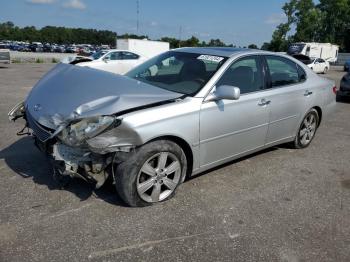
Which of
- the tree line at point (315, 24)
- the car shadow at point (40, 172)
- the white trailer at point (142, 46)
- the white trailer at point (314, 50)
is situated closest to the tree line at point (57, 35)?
the tree line at point (315, 24)

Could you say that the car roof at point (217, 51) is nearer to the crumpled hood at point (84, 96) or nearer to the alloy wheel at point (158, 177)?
the crumpled hood at point (84, 96)

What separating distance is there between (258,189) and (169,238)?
1509 mm

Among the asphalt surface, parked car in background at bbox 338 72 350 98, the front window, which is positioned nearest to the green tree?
the front window

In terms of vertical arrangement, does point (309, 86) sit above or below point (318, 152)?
above

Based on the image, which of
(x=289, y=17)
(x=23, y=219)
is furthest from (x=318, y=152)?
(x=289, y=17)

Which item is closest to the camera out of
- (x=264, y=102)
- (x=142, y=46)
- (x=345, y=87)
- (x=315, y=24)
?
(x=264, y=102)

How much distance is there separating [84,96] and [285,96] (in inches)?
109

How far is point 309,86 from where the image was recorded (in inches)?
211

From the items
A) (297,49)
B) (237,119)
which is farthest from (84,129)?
(297,49)

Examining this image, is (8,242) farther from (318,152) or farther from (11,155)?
(318,152)

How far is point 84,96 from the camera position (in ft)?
11.6

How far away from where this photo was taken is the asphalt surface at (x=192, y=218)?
2920 mm

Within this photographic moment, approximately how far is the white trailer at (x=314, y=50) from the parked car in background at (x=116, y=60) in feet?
84.4

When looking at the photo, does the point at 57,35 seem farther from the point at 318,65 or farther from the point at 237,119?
the point at 237,119
